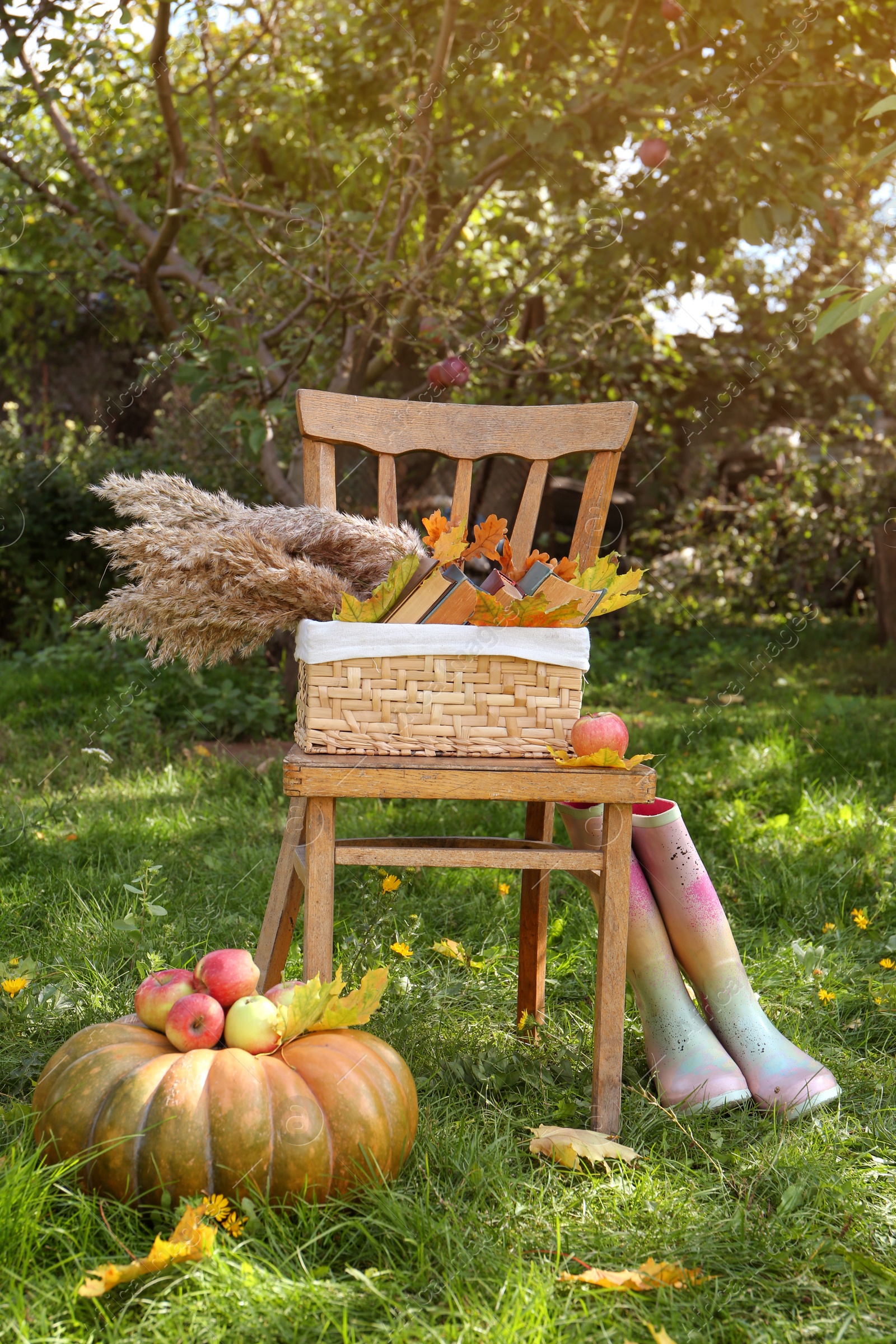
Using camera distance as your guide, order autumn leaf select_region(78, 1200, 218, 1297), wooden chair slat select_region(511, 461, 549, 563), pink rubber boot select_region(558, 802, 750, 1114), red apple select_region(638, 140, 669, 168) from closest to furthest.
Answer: autumn leaf select_region(78, 1200, 218, 1297), pink rubber boot select_region(558, 802, 750, 1114), wooden chair slat select_region(511, 461, 549, 563), red apple select_region(638, 140, 669, 168)

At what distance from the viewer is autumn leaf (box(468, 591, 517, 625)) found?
5.41ft

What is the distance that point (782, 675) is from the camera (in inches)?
224

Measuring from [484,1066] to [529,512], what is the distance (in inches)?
39.7

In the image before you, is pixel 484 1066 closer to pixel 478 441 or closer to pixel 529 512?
pixel 529 512

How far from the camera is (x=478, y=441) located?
6.68ft

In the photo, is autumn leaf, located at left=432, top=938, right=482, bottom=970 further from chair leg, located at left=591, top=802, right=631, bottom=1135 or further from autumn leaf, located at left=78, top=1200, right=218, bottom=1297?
autumn leaf, located at left=78, top=1200, right=218, bottom=1297

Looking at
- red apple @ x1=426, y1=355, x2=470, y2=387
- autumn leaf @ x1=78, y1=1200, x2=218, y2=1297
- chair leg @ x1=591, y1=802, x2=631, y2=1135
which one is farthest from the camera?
red apple @ x1=426, y1=355, x2=470, y2=387

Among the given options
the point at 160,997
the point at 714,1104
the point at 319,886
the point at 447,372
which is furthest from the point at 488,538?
the point at 447,372

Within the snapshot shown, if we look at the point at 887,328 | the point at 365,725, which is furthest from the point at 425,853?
the point at 887,328

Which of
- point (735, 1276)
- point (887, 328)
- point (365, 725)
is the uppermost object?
point (887, 328)

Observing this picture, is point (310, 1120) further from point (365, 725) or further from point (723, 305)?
point (723, 305)

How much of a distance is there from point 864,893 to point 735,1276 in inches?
62.5

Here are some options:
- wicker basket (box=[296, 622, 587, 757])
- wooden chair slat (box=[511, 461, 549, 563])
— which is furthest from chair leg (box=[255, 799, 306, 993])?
wooden chair slat (box=[511, 461, 549, 563])

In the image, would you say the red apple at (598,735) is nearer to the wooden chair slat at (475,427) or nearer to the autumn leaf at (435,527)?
the autumn leaf at (435,527)
